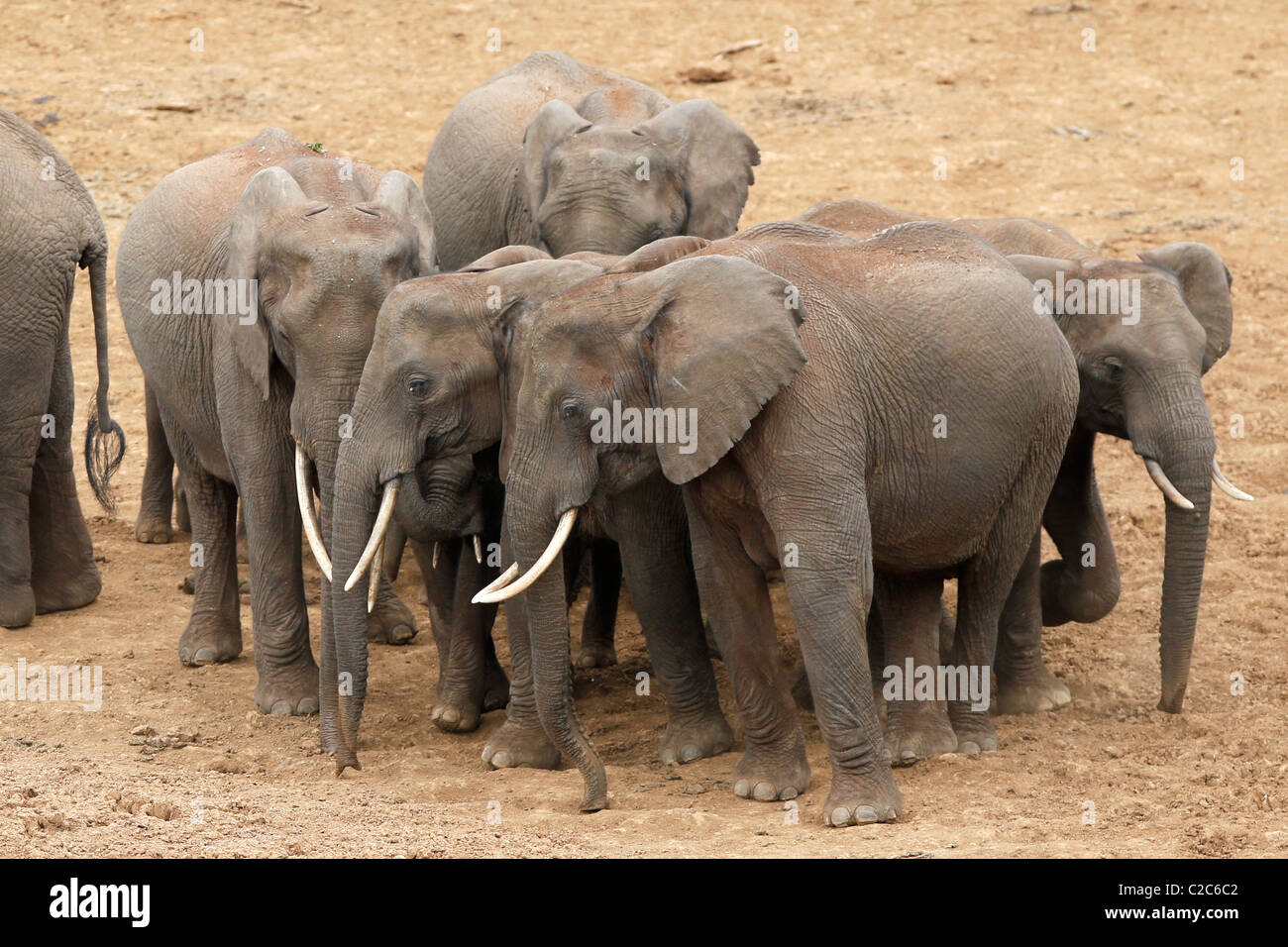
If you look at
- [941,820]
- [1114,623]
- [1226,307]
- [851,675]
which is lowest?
[1114,623]

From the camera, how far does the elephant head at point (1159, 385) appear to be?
746 cm

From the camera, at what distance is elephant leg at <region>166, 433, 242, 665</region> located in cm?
856

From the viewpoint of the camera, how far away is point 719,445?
6.28 metres

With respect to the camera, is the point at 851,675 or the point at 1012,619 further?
the point at 1012,619

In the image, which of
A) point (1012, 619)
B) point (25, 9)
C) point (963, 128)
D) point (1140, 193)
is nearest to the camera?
point (1012, 619)

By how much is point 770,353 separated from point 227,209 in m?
2.94

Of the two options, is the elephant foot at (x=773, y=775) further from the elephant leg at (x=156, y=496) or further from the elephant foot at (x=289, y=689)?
the elephant leg at (x=156, y=496)

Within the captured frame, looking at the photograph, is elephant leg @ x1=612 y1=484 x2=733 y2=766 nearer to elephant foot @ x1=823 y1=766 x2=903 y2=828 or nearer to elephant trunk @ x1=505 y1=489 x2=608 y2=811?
elephant trunk @ x1=505 y1=489 x2=608 y2=811

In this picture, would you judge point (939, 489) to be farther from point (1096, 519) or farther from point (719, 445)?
point (1096, 519)

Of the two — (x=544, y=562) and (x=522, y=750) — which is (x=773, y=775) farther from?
(x=544, y=562)

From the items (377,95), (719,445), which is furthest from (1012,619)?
(377,95)

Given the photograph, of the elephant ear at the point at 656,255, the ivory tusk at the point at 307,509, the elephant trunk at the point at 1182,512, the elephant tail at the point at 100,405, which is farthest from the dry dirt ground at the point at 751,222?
the elephant ear at the point at 656,255

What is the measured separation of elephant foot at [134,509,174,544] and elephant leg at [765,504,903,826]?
4.82 m

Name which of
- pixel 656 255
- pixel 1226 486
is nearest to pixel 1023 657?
pixel 1226 486
